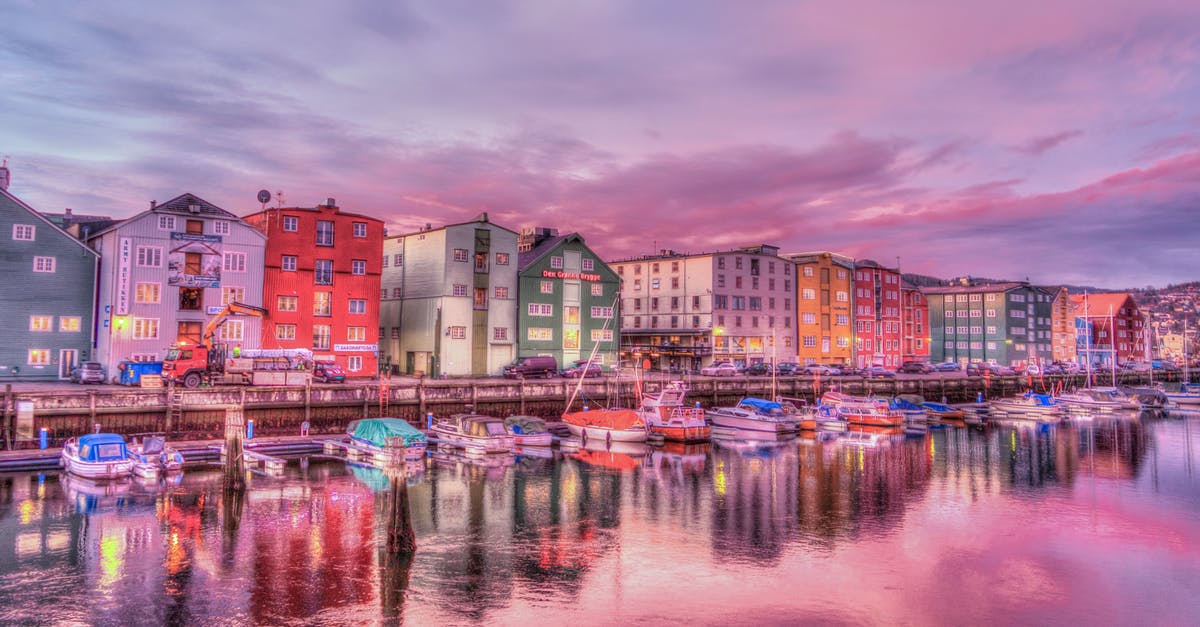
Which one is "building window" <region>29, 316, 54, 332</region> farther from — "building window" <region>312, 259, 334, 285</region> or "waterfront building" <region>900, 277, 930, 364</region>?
"waterfront building" <region>900, 277, 930, 364</region>

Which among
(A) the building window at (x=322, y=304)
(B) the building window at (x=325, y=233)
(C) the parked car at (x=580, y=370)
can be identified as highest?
(B) the building window at (x=325, y=233)

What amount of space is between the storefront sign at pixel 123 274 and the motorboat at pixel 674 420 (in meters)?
39.3

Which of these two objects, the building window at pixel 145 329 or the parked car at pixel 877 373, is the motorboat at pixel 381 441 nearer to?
the building window at pixel 145 329

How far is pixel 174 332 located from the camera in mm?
57000

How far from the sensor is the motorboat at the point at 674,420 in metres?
54.6

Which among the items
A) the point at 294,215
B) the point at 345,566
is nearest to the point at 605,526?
the point at 345,566

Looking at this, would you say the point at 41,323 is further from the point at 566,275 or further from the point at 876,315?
the point at 876,315

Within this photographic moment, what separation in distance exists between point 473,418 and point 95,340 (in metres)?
31.4

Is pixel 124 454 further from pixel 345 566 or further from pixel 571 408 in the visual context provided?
pixel 571 408

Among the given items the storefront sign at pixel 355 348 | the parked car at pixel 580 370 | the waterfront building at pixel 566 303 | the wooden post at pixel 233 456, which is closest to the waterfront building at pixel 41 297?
the storefront sign at pixel 355 348

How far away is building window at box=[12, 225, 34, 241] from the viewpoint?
181 feet

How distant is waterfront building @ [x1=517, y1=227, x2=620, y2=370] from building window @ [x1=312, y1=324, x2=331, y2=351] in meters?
18.9

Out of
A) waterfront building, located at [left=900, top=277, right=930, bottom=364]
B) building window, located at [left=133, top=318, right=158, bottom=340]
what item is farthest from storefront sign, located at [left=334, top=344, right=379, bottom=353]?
waterfront building, located at [left=900, top=277, right=930, bottom=364]

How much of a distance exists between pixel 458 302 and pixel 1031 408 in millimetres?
61879
